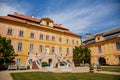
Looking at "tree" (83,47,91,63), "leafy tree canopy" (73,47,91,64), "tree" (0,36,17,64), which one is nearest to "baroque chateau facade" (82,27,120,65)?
"tree" (83,47,91,63)

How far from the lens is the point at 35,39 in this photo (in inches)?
1067

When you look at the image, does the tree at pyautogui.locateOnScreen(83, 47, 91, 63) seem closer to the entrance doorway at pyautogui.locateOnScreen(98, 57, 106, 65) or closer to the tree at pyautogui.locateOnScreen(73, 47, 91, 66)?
the tree at pyautogui.locateOnScreen(73, 47, 91, 66)

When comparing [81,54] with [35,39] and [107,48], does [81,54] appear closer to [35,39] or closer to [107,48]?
[107,48]

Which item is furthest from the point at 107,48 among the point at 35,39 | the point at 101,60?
the point at 35,39

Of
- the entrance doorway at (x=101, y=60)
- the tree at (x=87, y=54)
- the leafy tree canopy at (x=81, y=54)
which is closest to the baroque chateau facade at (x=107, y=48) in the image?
the entrance doorway at (x=101, y=60)

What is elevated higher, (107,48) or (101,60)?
(107,48)

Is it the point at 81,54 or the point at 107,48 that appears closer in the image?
the point at 107,48

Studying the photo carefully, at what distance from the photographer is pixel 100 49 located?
31250 mm

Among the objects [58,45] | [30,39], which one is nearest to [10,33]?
[30,39]

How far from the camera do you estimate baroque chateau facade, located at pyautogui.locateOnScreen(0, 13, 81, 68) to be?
77.5 ft

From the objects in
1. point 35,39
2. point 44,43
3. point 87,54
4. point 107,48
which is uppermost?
point 35,39

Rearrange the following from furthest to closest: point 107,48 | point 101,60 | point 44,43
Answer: point 101,60 → point 107,48 → point 44,43

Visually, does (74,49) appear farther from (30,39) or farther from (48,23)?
(30,39)

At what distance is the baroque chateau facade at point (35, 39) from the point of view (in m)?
23.6
